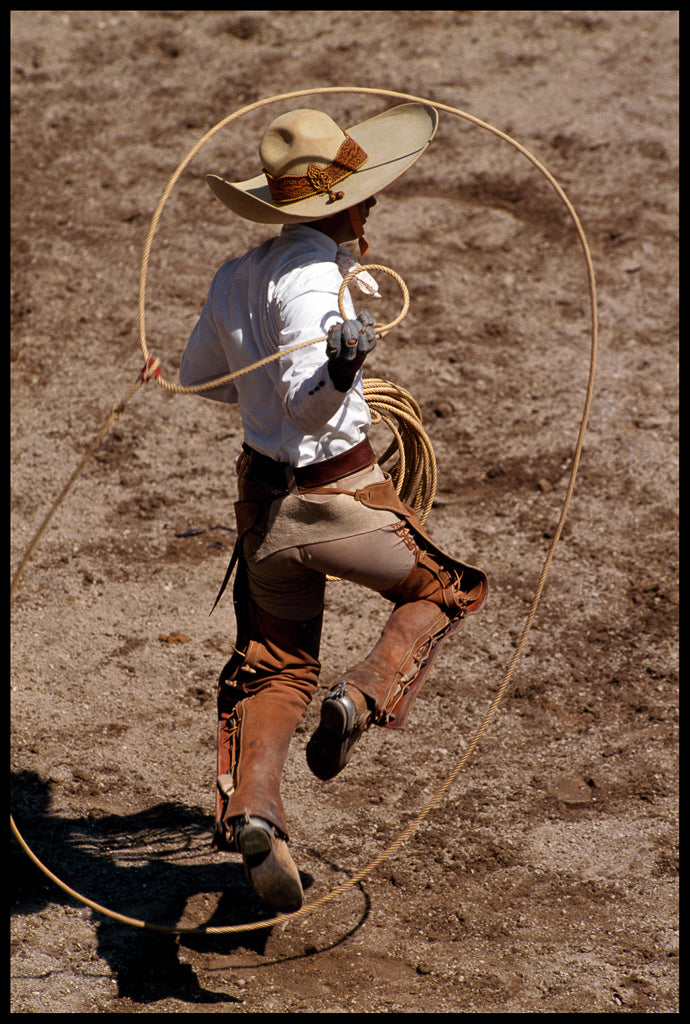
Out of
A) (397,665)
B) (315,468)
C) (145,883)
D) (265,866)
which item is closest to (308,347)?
(315,468)

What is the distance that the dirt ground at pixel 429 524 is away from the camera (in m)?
→ 3.68

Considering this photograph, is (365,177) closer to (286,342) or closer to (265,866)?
(286,342)

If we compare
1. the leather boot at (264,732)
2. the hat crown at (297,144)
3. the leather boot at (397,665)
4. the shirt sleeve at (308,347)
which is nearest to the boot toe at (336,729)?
the leather boot at (397,665)

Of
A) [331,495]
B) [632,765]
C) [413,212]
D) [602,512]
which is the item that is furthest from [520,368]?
[331,495]

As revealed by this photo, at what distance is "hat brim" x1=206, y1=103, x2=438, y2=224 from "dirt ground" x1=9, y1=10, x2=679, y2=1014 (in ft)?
7.54

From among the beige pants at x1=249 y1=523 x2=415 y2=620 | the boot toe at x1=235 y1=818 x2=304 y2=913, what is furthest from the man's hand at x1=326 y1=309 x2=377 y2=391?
the boot toe at x1=235 y1=818 x2=304 y2=913

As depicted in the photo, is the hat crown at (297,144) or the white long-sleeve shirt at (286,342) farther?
the hat crown at (297,144)

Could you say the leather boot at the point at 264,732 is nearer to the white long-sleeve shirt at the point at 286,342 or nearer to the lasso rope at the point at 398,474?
the lasso rope at the point at 398,474

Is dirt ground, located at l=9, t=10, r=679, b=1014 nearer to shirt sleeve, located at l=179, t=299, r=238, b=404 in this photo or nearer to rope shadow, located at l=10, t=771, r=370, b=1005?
rope shadow, located at l=10, t=771, r=370, b=1005

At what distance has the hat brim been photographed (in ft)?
10.1

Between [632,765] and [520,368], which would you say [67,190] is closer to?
[520,368]

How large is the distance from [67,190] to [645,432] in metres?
4.82

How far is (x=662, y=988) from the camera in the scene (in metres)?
3.46

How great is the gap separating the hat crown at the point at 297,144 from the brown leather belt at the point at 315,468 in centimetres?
85
